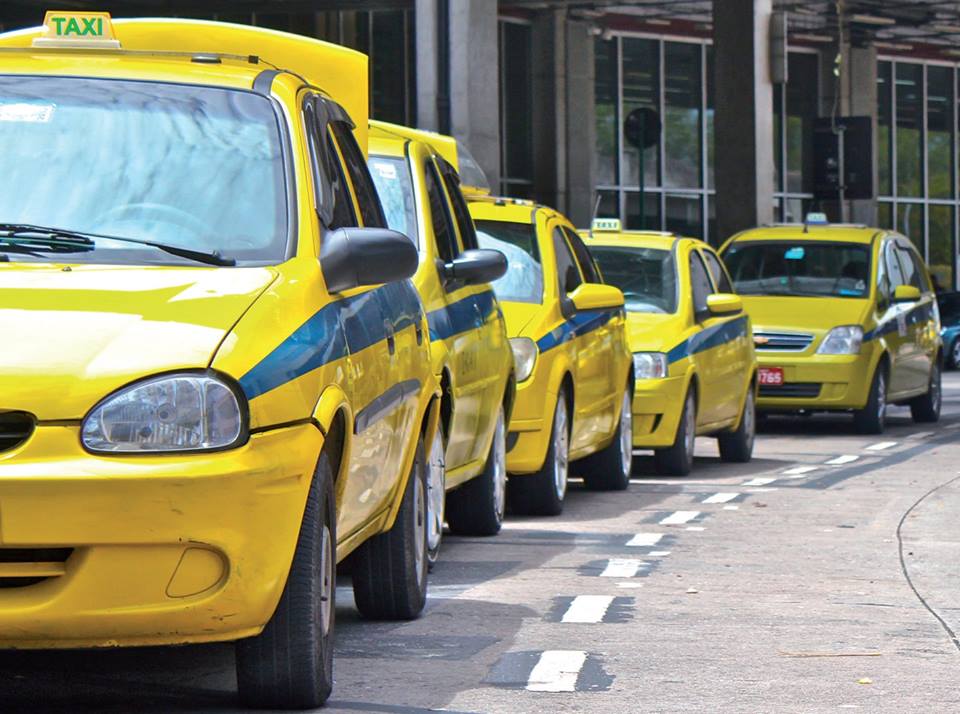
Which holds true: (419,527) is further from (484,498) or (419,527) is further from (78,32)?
(484,498)

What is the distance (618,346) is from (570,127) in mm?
30790

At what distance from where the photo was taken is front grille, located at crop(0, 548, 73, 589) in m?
5.32

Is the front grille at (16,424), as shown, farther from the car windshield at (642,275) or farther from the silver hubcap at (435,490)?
the car windshield at (642,275)

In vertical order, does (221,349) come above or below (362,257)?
below

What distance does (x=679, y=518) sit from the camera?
1216 cm

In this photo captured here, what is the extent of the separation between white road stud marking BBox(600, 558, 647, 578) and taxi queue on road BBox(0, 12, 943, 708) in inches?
30.5

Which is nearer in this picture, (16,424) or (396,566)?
(16,424)

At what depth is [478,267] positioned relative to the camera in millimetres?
9227

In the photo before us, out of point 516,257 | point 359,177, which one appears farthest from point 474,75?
point 359,177

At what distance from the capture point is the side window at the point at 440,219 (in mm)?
9719

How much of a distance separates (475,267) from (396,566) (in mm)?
1907

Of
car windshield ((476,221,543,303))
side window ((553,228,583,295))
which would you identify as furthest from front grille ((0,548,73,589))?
side window ((553,228,583,295))

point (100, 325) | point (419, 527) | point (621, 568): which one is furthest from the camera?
point (621, 568)

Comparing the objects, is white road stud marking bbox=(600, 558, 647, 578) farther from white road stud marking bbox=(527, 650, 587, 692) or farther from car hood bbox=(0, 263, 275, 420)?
car hood bbox=(0, 263, 275, 420)
